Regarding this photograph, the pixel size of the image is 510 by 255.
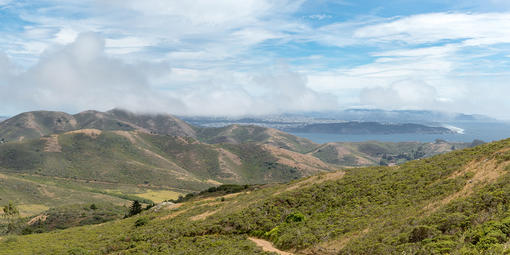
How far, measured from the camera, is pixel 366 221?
27.9 metres

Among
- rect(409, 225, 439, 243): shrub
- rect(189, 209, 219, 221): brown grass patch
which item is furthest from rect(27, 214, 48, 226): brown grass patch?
rect(409, 225, 439, 243): shrub

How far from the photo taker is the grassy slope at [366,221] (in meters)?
20.0

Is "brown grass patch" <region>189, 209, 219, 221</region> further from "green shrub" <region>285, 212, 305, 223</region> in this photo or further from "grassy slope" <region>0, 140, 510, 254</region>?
"green shrub" <region>285, 212, 305, 223</region>

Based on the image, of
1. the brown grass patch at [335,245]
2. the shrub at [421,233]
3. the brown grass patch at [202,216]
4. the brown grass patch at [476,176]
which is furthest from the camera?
the brown grass patch at [202,216]

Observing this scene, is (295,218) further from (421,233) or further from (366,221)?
(421,233)

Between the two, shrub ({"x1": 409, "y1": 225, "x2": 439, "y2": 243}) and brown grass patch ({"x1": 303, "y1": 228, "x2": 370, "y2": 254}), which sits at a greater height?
shrub ({"x1": 409, "y1": 225, "x2": 439, "y2": 243})

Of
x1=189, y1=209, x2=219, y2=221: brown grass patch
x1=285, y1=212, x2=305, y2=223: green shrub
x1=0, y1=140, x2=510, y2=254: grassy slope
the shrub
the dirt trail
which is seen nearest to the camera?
x1=0, y1=140, x2=510, y2=254: grassy slope

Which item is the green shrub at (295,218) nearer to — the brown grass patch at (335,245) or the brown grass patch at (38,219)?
the brown grass patch at (335,245)

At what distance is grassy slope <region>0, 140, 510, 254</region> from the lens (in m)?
20.0

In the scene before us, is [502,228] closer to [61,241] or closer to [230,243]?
[230,243]

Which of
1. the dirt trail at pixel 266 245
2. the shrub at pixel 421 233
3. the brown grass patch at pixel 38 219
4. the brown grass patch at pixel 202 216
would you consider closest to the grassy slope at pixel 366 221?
the shrub at pixel 421 233

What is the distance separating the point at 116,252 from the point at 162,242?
4.94 m

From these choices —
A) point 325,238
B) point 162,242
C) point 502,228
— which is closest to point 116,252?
point 162,242

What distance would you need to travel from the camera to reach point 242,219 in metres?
35.6
